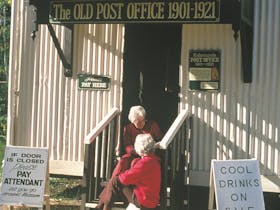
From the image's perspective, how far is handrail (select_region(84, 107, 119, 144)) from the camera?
772 centimetres

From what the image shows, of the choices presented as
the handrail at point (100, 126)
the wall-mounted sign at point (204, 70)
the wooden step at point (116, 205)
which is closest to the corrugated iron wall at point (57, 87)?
the handrail at point (100, 126)

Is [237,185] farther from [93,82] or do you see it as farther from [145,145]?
[93,82]

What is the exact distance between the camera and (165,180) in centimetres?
728

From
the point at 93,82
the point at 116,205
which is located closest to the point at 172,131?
the point at 116,205

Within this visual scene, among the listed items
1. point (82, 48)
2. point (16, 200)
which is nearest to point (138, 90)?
point (82, 48)

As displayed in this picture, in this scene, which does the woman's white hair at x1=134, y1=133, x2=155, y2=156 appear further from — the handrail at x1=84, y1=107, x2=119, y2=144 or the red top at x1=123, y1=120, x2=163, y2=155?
the red top at x1=123, y1=120, x2=163, y2=155

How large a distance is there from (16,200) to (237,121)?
11.4 ft

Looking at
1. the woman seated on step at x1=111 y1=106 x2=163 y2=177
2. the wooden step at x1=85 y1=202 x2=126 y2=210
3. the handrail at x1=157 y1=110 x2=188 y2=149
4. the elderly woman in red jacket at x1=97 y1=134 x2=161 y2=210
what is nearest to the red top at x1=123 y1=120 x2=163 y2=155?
the woman seated on step at x1=111 y1=106 x2=163 y2=177

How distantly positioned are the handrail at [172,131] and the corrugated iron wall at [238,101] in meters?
0.54

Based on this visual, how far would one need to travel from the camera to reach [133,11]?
8.16m

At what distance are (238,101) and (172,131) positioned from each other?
61.9 inches

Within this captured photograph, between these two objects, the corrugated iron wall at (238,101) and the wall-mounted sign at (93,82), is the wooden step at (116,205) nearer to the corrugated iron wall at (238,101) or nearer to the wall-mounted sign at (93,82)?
the corrugated iron wall at (238,101)

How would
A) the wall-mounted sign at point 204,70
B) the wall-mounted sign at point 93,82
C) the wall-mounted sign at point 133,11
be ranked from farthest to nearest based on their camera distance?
the wall-mounted sign at point 93,82 → the wall-mounted sign at point 204,70 → the wall-mounted sign at point 133,11

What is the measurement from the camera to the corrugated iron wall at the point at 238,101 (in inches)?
338
